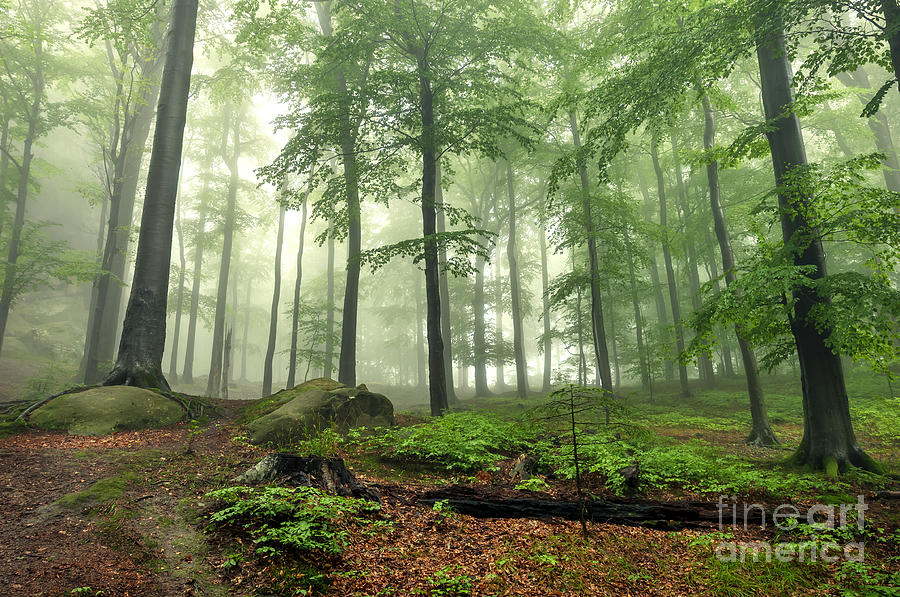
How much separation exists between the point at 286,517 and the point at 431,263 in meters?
7.58

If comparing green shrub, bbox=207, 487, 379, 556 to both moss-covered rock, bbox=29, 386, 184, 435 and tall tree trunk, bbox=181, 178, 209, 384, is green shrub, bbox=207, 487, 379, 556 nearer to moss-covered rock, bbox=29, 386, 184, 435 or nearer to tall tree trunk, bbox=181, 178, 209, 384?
moss-covered rock, bbox=29, 386, 184, 435

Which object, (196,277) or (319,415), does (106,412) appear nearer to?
(319,415)

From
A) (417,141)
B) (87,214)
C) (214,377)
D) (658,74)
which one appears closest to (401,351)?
(214,377)

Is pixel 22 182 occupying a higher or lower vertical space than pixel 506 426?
higher

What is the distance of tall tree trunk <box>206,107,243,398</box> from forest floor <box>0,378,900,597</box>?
51.2 feet

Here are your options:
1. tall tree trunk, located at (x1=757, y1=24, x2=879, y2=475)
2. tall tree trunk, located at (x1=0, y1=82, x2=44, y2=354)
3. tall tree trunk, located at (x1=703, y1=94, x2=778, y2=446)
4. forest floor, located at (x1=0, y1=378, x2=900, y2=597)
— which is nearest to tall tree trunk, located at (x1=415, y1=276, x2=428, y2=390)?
tall tree trunk, located at (x1=0, y1=82, x2=44, y2=354)

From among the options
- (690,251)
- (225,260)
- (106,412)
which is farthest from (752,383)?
(225,260)

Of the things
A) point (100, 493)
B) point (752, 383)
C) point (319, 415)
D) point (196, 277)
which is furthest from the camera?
point (196, 277)

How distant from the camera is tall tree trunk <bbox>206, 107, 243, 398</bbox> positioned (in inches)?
775

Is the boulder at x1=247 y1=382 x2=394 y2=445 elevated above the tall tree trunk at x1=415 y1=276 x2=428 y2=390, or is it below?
below

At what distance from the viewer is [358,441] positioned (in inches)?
286

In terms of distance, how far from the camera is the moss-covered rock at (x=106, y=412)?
6895mm

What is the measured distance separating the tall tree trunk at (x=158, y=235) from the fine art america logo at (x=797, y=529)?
34.5ft

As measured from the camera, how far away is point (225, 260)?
23.0 metres
